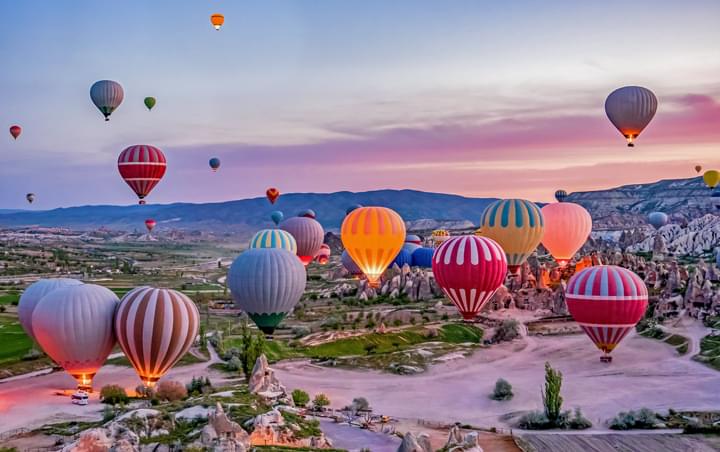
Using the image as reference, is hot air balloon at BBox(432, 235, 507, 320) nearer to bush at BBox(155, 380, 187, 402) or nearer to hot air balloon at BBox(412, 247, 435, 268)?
bush at BBox(155, 380, 187, 402)

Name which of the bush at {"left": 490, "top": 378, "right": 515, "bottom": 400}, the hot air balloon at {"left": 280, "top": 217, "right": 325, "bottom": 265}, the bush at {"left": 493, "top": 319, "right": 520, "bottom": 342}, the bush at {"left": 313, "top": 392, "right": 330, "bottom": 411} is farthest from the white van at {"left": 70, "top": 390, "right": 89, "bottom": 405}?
the hot air balloon at {"left": 280, "top": 217, "right": 325, "bottom": 265}

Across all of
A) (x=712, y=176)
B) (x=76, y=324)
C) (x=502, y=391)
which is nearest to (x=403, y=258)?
(x=712, y=176)

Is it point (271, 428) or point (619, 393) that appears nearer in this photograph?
point (271, 428)

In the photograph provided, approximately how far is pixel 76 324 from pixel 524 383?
73.1 ft

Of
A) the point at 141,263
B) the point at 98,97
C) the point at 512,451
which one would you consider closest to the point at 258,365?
the point at 512,451

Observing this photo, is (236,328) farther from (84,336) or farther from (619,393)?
(619,393)

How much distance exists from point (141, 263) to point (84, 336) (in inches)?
4608

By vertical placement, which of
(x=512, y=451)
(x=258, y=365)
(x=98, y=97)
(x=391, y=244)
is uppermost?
(x=98, y=97)

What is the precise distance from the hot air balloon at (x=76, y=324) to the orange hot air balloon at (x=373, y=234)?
2540 cm

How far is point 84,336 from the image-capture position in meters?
35.9

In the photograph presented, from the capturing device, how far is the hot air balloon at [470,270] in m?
45.8

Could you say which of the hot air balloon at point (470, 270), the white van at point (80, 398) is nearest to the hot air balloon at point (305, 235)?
the hot air balloon at point (470, 270)

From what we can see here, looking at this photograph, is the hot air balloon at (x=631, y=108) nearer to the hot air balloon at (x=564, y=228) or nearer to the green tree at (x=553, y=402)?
the hot air balloon at (x=564, y=228)

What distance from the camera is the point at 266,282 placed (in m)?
44.1
